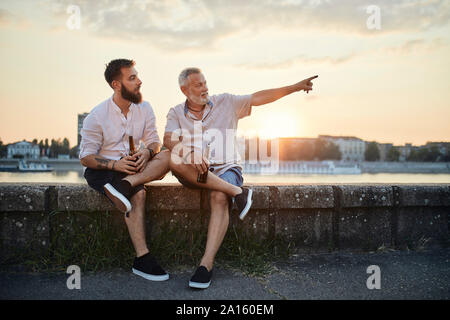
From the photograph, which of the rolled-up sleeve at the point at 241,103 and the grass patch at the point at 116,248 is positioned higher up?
the rolled-up sleeve at the point at 241,103

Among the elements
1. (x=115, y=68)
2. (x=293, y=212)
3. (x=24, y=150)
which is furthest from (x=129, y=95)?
(x=24, y=150)

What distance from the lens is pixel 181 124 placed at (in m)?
2.70

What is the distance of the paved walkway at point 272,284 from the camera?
198cm

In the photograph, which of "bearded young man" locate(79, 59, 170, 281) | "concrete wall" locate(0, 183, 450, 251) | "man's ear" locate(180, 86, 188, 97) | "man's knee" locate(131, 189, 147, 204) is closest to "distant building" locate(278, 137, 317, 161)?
"concrete wall" locate(0, 183, 450, 251)

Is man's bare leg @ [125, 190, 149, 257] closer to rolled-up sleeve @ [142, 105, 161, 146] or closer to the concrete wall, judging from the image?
the concrete wall

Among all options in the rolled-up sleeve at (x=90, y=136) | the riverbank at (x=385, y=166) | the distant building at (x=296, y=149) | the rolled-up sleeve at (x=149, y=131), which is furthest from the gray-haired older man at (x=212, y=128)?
the distant building at (x=296, y=149)

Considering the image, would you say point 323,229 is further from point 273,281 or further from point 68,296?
point 68,296

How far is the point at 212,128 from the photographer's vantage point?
8.80ft

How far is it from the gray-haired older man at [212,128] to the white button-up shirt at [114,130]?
177 mm

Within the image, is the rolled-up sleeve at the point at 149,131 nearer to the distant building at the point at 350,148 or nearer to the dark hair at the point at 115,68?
the dark hair at the point at 115,68

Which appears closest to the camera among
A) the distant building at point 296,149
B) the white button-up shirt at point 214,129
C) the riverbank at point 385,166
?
the white button-up shirt at point 214,129

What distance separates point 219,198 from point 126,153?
0.79 m

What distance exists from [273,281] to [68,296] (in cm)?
118
